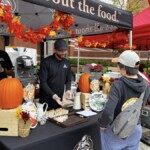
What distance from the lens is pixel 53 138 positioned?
2010 millimetres

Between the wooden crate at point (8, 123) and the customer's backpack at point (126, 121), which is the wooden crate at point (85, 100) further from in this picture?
the wooden crate at point (8, 123)

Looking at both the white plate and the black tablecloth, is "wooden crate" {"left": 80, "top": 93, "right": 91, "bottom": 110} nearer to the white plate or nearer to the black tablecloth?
the white plate

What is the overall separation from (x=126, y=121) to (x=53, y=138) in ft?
2.24

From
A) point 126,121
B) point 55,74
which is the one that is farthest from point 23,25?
point 126,121

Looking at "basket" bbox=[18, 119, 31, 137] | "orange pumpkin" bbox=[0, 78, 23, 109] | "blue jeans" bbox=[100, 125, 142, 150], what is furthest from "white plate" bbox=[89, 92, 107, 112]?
"basket" bbox=[18, 119, 31, 137]

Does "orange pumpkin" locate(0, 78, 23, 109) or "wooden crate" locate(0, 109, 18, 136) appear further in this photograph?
"orange pumpkin" locate(0, 78, 23, 109)

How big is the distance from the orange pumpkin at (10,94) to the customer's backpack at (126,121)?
0.98 m

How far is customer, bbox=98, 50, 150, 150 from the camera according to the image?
1905 millimetres

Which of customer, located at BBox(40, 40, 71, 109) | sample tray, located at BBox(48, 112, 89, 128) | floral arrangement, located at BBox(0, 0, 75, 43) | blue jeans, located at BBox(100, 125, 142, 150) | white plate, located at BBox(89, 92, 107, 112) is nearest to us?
blue jeans, located at BBox(100, 125, 142, 150)

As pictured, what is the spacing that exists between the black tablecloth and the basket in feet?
0.13

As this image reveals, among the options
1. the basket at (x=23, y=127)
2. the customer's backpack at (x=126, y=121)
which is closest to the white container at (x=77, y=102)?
the customer's backpack at (x=126, y=121)

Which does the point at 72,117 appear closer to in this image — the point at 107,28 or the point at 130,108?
the point at 130,108

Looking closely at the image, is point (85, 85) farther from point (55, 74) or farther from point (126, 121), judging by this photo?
point (126, 121)

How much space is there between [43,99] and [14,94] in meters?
1.17
